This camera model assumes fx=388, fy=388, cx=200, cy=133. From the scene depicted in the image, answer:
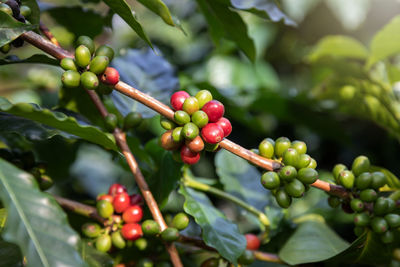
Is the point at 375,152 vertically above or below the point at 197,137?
below

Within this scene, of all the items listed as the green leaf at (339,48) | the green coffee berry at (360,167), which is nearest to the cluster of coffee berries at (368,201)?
the green coffee berry at (360,167)

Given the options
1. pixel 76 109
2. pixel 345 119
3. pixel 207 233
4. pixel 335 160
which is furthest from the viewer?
pixel 345 119

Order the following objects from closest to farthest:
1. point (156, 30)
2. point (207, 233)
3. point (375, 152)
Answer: point (207, 233), point (375, 152), point (156, 30)

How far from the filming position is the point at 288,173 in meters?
0.75

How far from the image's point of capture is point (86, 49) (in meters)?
0.72

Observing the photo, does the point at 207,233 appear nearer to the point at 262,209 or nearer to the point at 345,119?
the point at 262,209

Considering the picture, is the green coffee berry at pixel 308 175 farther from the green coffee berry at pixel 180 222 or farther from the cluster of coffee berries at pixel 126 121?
the cluster of coffee berries at pixel 126 121

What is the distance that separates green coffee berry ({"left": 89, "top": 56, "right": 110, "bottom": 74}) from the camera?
714 mm

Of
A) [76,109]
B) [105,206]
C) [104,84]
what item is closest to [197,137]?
[104,84]

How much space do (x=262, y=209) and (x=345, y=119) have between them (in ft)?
3.66

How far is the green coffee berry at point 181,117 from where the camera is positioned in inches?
28.0

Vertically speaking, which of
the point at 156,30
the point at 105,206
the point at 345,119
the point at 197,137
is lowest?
the point at 156,30

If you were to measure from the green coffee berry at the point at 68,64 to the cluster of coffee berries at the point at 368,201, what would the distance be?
595 millimetres

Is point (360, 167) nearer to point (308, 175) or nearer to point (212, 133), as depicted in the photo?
point (308, 175)
